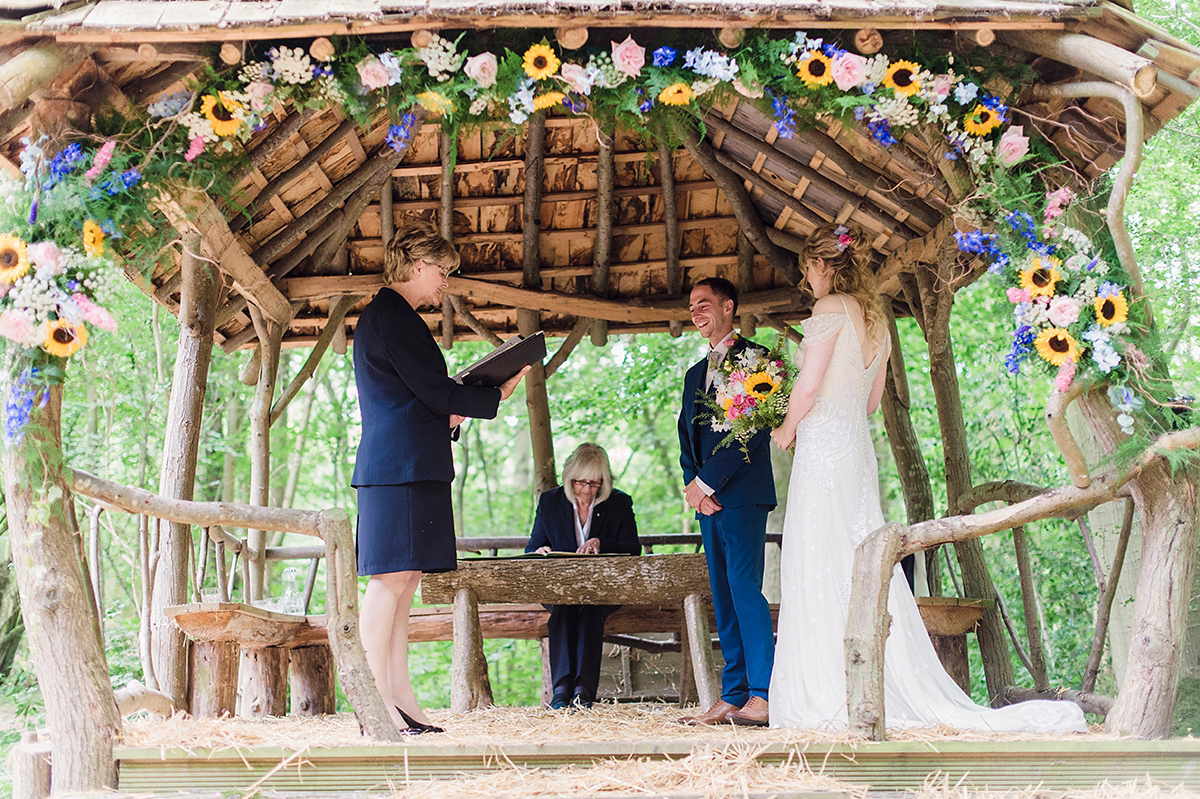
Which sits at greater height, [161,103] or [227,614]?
A: [161,103]

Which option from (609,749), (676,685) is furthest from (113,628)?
(609,749)

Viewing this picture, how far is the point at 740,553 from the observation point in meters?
4.47

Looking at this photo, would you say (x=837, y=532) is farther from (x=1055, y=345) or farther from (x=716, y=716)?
(x=1055, y=345)

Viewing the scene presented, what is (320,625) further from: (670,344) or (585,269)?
(670,344)

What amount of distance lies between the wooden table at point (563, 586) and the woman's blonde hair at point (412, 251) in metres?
1.96

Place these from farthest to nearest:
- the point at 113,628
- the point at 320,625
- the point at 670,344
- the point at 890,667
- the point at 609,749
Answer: the point at 670,344
the point at 113,628
the point at 320,625
the point at 890,667
the point at 609,749

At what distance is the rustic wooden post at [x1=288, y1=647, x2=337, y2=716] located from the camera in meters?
6.19

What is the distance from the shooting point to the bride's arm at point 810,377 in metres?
4.35

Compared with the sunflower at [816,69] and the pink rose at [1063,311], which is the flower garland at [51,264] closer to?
the sunflower at [816,69]

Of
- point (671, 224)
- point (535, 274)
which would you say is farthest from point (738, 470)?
point (535, 274)

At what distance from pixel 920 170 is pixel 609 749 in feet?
10.1

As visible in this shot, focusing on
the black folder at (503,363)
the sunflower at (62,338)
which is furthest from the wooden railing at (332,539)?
the black folder at (503,363)

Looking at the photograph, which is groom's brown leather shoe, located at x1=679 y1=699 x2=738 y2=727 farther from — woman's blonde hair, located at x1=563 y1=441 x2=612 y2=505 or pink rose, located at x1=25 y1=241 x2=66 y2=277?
pink rose, located at x1=25 y1=241 x2=66 y2=277

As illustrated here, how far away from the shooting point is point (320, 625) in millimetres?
6043
